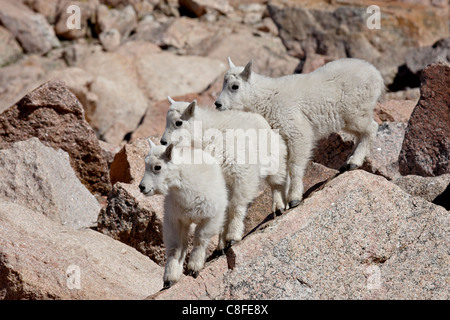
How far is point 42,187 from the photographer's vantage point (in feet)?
37.1

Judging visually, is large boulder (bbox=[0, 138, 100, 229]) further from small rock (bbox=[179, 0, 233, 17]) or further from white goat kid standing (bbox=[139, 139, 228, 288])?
small rock (bbox=[179, 0, 233, 17])

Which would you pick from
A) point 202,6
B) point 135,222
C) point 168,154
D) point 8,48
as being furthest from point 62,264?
point 202,6

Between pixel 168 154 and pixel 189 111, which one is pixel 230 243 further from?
pixel 189 111

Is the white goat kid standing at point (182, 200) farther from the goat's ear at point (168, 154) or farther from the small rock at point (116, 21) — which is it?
the small rock at point (116, 21)

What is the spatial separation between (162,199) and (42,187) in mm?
1976

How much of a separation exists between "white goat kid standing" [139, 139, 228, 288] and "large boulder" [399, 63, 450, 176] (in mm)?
5308

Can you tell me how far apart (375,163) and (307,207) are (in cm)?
412

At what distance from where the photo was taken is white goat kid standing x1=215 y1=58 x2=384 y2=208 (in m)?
9.41

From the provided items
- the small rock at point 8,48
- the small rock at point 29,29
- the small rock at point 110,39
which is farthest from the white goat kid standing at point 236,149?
the small rock at point 29,29

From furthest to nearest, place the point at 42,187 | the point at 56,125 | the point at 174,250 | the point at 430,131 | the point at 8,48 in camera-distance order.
Result: the point at 8,48 → the point at 56,125 → the point at 430,131 → the point at 42,187 → the point at 174,250

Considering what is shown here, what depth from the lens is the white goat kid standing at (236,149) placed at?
8.69m

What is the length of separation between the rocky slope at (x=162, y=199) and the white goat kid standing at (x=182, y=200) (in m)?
0.28
